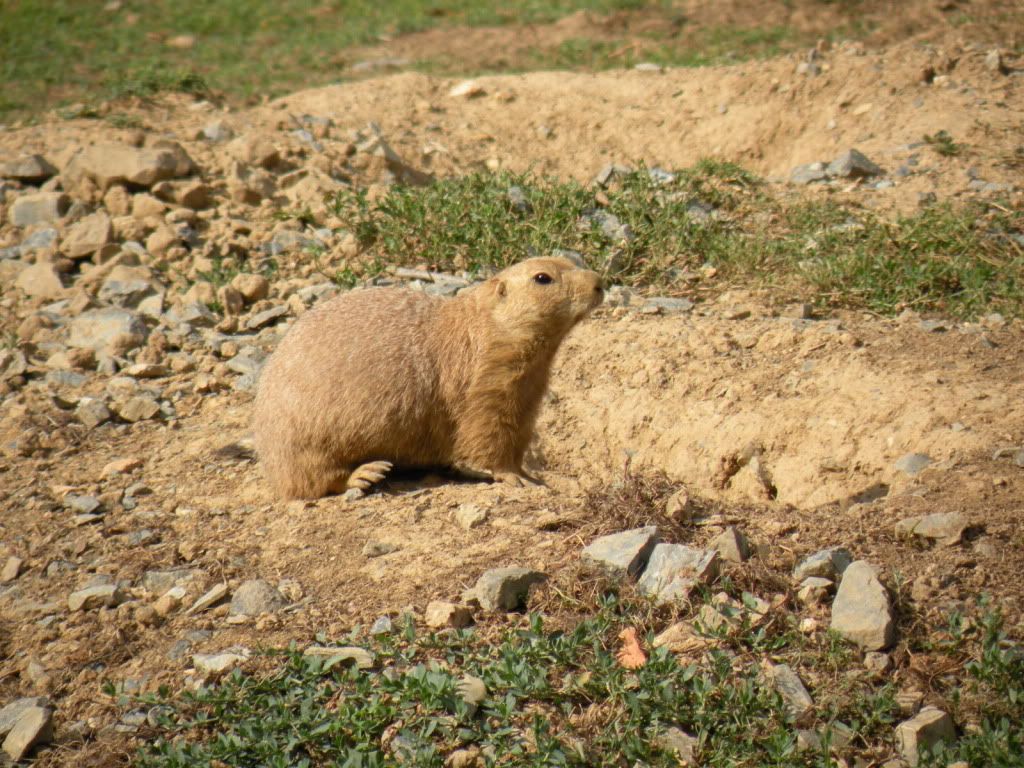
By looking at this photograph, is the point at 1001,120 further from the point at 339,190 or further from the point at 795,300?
the point at 339,190

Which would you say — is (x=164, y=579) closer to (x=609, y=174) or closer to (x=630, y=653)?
(x=630, y=653)

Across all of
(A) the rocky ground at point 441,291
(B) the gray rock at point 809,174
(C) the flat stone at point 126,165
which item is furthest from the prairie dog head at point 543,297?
(C) the flat stone at point 126,165

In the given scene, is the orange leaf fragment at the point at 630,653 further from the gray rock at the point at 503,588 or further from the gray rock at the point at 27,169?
the gray rock at the point at 27,169

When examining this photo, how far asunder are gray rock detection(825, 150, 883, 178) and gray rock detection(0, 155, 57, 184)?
5513 mm

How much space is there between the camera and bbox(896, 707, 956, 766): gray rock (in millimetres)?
2844

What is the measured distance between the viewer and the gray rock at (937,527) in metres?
3.55

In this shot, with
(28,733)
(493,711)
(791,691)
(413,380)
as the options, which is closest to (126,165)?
(413,380)

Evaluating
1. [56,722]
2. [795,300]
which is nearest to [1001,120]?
[795,300]

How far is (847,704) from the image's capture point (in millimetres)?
2994

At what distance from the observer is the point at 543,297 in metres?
Answer: 4.95

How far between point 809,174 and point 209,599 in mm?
5242

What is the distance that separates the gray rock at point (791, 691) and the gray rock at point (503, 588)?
2.71 ft

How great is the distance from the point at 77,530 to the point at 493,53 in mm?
8092

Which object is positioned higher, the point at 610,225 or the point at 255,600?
the point at 610,225
